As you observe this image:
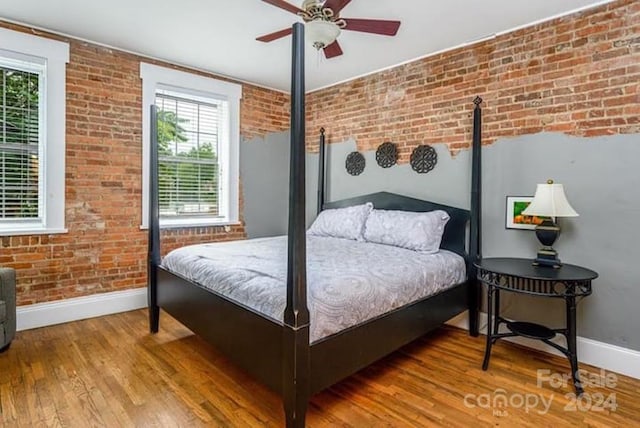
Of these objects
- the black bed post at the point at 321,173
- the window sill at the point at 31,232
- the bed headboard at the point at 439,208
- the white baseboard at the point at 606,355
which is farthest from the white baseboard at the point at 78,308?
the white baseboard at the point at 606,355

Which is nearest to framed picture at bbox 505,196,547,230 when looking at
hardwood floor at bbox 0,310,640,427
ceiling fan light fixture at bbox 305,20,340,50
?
hardwood floor at bbox 0,310,640,427

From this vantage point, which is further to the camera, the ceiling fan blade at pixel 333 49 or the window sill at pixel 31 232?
the window sill at pixel 31 232

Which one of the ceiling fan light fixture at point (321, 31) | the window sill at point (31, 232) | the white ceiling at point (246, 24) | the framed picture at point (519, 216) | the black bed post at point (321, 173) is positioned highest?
the white ceiling at point (246, 24)

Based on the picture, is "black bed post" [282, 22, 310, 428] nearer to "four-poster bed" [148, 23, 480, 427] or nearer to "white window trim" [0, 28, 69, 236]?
"four-poster bed" [148, 23, 480, 427]

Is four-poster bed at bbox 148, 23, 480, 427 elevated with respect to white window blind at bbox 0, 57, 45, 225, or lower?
lower

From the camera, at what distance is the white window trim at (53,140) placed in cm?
308

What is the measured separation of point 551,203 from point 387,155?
5.85 feet

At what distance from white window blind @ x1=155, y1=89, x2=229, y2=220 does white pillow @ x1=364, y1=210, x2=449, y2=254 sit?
2039 mm

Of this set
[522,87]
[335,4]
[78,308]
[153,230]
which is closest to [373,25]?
[335,4]

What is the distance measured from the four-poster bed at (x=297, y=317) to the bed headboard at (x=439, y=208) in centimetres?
1

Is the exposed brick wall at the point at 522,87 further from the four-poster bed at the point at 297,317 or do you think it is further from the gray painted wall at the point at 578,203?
the four-poster bed at the point at 297,317

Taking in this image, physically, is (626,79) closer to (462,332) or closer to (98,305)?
(462,332)

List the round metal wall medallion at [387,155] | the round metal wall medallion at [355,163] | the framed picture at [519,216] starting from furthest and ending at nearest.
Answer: the round metal wall medallion at [355,163] < the round metal wall medallion at [387,155] < the framed picture at [519,216]

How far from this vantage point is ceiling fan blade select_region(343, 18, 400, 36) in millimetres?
2095
